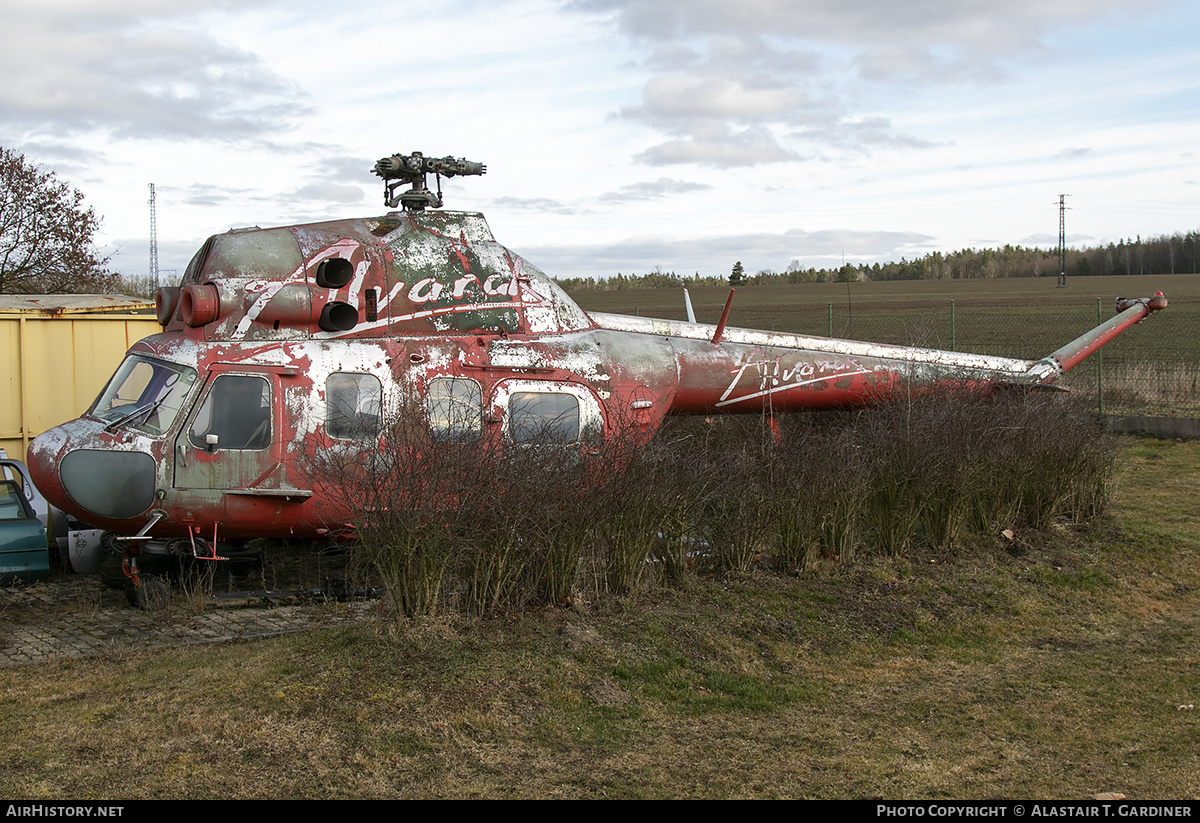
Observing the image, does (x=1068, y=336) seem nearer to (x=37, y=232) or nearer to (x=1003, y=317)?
(x=1003, y=317)

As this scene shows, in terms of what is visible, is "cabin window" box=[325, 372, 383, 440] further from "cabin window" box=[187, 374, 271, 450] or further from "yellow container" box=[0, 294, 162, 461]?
"yellow container" box=[0, 294, 162, 461]

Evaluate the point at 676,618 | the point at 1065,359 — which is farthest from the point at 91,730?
the point at 1065,359

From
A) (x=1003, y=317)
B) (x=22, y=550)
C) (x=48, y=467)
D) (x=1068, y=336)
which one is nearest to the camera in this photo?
(x=48, y=467)

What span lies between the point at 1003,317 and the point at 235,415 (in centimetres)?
3537

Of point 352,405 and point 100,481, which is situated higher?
point 352,405

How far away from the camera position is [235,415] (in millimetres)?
7320

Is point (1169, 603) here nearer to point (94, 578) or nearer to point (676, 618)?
point (676, 618)

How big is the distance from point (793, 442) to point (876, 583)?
1.33 metres

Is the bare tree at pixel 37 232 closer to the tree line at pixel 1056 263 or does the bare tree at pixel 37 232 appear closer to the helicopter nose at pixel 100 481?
the helicopter nose at pixel 100 481

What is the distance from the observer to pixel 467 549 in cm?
598

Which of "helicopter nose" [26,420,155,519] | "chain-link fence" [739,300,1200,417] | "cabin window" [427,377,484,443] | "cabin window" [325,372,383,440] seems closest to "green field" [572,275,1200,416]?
"chain-link fence" [739,300,1200,417]

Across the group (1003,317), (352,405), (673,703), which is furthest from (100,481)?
(1003,317)

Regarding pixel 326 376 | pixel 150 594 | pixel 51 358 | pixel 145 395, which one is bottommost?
pixel 150 594

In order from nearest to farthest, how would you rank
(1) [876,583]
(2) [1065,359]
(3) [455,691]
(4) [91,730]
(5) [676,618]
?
(4) [91,730], (3) [455,691], (5) [676,618], (1) [876,583], (2) [1065,359]
